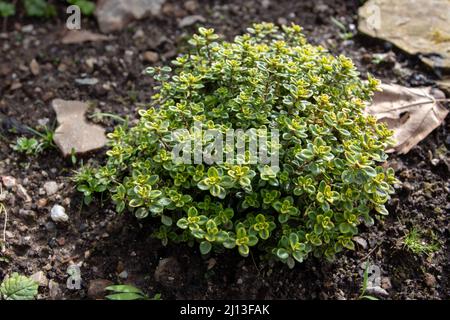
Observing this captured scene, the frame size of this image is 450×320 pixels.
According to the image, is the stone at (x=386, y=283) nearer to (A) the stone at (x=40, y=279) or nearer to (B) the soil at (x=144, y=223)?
(B) the soil at (x=144, y=223)

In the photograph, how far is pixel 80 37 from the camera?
14.0 ft

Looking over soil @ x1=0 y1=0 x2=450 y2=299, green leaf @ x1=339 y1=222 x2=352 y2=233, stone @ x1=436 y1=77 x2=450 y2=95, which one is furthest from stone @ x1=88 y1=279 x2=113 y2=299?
stone @ x1=436 y1=77 x2=450 y2=95

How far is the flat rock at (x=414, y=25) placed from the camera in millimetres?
3830

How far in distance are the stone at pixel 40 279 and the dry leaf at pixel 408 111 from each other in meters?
2.02

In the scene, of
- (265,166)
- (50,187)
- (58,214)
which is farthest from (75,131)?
(265,166)

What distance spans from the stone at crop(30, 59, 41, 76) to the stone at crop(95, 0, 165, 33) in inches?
23.6

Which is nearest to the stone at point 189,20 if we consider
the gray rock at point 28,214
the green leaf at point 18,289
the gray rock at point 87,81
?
the gray rock at point 87,81

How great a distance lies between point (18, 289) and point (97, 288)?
0.36m

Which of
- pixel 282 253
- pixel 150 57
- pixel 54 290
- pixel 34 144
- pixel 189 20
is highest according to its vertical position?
pixel 189 20

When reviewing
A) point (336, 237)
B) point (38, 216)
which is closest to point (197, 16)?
point (38, 216)

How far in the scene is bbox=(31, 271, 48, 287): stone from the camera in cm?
281

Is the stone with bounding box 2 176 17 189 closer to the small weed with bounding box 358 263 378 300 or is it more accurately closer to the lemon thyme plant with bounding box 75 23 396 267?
the lemon thyme plant with bounding box 75 23 396 267

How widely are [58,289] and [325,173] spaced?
4.69 feet

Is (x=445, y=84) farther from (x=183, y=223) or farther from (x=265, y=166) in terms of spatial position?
(x=183, y=223)
